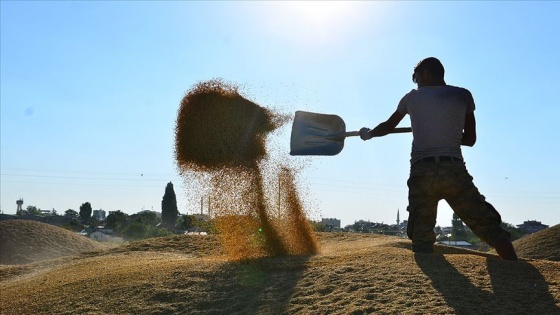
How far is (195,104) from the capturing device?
8938 millimetres

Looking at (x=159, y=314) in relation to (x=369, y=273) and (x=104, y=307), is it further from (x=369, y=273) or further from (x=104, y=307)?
(x=369, y=273)

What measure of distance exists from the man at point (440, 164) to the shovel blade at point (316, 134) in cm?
126

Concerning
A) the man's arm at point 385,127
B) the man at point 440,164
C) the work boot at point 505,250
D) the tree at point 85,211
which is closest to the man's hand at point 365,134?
the man's arm at point 385,127

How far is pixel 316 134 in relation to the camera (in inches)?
302

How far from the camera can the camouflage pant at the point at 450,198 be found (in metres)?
6.04

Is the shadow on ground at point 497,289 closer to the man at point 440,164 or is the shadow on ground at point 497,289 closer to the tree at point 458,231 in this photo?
the man at point 440,164

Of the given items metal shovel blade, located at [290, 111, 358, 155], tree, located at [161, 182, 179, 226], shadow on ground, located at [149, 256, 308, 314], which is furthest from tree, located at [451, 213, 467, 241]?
shadow on ground, located at [149, 256, 308, 314]

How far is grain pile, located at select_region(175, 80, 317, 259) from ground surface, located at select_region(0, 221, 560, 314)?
4.26 ft

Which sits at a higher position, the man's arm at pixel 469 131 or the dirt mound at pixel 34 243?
the man's arm at pixel 469 131

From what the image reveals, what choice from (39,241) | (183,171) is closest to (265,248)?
(183,171)

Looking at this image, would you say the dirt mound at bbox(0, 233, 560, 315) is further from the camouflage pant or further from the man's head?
the man's head

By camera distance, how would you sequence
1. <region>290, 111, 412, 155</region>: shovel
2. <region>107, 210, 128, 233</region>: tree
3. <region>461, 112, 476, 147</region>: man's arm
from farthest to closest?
<region>107, 210, 128, 233</region>: tree → <region>290, 111, 412, 155</region>: shovel → <region>461, 112, 476, 147</region>: man's arm

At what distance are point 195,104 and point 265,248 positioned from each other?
2.19m

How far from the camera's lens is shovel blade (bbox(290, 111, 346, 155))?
24.8ft
